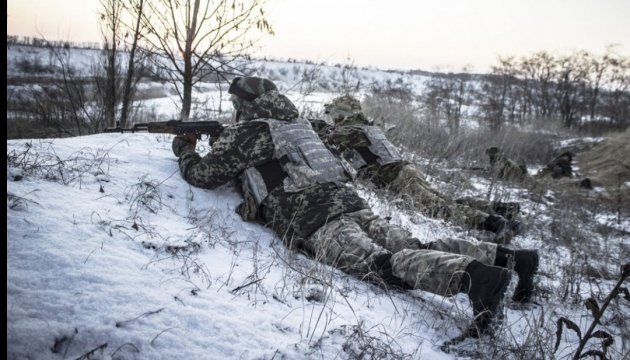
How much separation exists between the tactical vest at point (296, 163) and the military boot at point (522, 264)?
1132mm

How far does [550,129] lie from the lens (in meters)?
13.3

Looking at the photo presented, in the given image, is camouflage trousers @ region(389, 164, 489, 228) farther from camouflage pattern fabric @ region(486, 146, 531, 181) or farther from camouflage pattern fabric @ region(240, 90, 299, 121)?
camouflage pattern fabric @ region(486, 146, 531, 181)

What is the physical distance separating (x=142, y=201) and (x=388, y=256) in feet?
4.99

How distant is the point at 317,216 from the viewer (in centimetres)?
235

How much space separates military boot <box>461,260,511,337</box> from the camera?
163 cm

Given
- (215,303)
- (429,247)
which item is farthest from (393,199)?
(215,303)

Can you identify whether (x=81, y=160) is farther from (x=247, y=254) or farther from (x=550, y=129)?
(x=550, y=129)

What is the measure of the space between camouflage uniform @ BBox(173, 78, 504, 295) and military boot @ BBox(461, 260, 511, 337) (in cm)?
5

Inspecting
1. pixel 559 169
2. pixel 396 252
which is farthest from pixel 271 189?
pixel 559 169

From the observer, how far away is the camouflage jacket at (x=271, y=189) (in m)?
2.38

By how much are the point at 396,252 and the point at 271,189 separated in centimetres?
94

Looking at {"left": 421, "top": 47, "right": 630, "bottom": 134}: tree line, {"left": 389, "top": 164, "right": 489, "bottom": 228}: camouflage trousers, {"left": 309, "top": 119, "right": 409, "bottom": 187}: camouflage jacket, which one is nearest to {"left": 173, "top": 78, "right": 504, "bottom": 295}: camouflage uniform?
{"left": 389, "top": 164, "right": 489, "bottom": 228}: camouflage trousers

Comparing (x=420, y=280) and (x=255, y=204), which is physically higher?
(x=255, y=204)

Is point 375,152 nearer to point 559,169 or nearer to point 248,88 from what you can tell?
point 248,88
